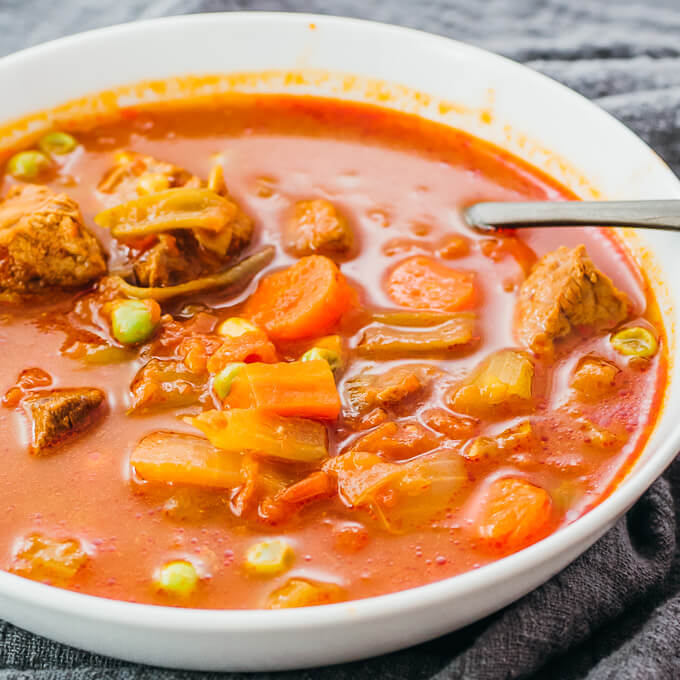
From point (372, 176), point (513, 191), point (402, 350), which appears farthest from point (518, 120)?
point (402, 350)

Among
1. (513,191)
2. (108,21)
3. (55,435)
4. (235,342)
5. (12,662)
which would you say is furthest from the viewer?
(108,21)

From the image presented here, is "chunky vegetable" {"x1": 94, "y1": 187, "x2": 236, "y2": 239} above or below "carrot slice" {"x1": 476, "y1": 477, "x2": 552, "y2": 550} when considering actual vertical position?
above

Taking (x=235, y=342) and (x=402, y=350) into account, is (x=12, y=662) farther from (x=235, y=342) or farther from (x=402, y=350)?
(x=402, y=350)

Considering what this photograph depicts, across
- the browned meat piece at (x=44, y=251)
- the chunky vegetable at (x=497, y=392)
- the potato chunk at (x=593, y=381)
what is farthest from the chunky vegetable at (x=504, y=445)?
the browned meat piece at (x=44, y=251)

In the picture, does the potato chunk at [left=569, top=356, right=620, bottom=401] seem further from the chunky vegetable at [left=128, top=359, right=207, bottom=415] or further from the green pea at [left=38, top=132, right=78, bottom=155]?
the green pea at [left=38, top=132, right=78, bottom=155]

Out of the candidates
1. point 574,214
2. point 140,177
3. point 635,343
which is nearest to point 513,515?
point 635,343

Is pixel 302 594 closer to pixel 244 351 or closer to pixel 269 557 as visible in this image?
pixel 269 557

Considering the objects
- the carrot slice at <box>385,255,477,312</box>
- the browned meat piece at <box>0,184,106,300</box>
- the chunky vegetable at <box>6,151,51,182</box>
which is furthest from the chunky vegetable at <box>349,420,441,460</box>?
the chunky vegetable at <box>6,151,51,182</box>
